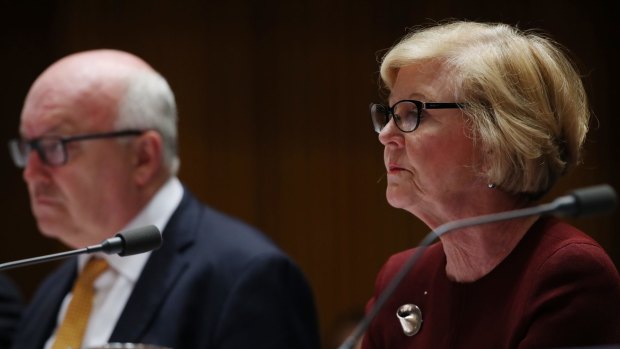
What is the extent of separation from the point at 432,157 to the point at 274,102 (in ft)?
9.45

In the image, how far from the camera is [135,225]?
3279 millimetres

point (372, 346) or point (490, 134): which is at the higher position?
point (490, 134)

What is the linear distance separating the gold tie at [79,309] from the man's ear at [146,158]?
29 cm

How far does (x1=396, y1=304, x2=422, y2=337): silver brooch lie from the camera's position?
234 cm

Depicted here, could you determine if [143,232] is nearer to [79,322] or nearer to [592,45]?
[79,322]

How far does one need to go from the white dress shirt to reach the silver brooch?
0.94m

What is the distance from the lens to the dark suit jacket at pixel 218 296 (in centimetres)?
294

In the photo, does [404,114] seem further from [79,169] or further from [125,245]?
[79,169]

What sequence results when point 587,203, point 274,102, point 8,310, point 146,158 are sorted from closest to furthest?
point 587,203, point 146,158, point 8,310, point 274,102

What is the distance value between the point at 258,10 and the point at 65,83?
1871 mm

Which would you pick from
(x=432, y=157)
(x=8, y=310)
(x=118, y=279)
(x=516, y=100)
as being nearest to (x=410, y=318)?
(x=432, y=157)

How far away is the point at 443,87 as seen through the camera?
2260 millimetres

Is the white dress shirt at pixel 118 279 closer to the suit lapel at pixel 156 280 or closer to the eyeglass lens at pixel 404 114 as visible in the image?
the suit lapel at pixel 156 280

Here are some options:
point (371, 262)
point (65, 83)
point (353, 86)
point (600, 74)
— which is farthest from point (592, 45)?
point (65, 83)
